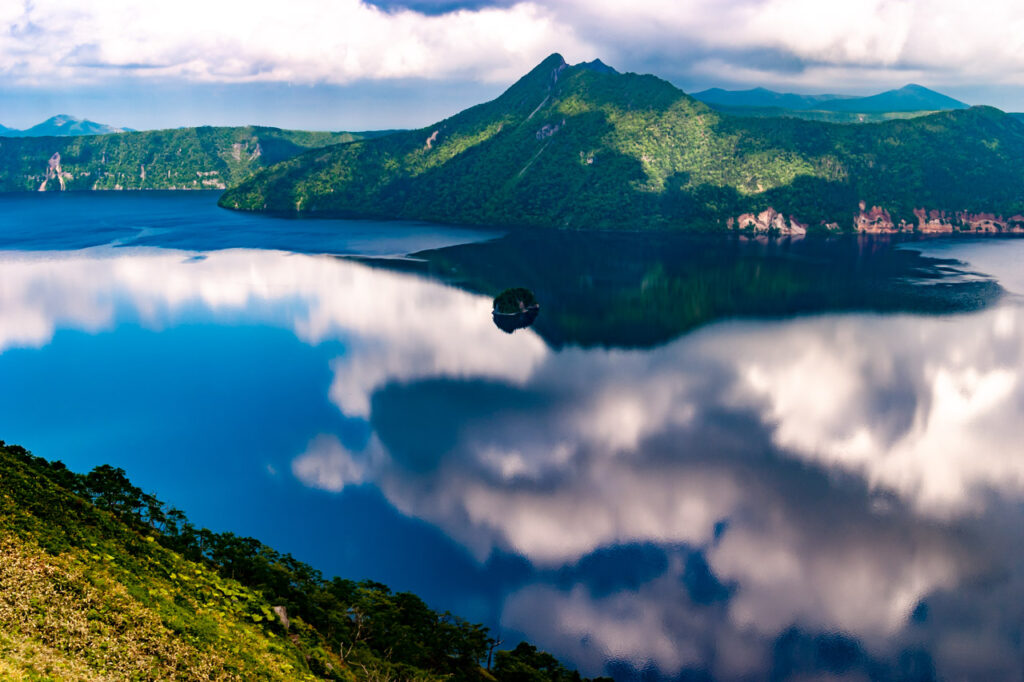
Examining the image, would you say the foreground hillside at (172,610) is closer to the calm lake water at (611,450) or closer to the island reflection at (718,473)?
the calm lake water at (611,450)

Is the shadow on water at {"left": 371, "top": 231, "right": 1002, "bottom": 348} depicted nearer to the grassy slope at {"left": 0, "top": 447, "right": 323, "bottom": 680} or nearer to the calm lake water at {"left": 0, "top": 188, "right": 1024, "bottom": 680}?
the calm lake water at {"left": 0, "top": 188, "right": 1024, "bottom": 680}

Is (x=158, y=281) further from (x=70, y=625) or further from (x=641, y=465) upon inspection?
(x=70, y=625)

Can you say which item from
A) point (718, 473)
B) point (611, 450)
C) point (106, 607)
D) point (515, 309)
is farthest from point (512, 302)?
point (106, 607)

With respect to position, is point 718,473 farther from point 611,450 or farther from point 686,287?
point 686,287

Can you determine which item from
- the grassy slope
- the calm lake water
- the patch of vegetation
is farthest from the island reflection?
the grassy slope

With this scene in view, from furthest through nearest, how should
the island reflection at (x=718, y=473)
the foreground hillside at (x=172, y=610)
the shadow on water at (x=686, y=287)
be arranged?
1. the shadow on water at (x=686, y=287)
2. the island reflection at (x=718, y=473)
3. the foreground hillside at (x=172, y=610)

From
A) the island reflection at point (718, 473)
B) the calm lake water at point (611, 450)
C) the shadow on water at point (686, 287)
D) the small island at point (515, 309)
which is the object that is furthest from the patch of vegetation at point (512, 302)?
the calm lake water at point (611, 450)
